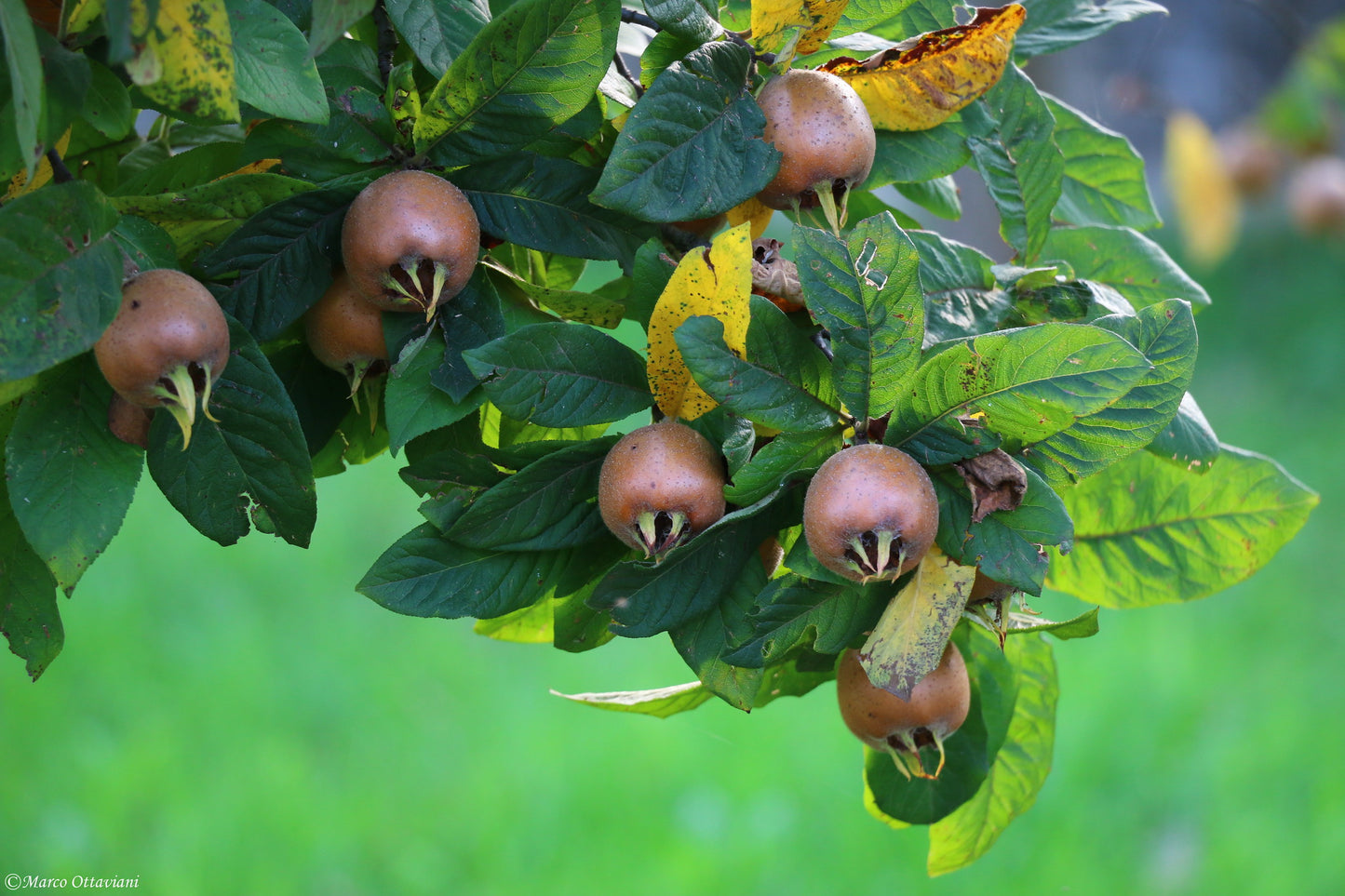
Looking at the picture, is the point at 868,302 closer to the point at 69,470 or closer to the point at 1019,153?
the point at 1019,153

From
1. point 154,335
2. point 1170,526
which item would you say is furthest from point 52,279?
point 1170,526

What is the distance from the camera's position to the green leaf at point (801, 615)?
0.60 meters

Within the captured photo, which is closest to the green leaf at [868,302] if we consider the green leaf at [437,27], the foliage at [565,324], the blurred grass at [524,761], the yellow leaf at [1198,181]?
the foliage at [565,324]

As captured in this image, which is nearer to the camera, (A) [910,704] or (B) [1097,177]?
(A) [910,704]

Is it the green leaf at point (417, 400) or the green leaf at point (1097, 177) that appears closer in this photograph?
the green leaf at point (417, 400)

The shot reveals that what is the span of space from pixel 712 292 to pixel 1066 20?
47 cm

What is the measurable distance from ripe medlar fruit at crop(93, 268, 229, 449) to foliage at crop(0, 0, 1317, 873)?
0.07 feet

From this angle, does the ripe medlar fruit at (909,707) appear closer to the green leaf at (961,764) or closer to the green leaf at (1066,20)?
the green leaf at (961,764)

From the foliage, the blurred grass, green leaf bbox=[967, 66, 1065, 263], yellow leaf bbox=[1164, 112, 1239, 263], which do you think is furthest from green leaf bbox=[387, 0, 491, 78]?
yellow leaf bbox=[1164, 112, 1239, 263]

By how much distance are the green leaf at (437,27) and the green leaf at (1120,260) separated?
1.43 feet

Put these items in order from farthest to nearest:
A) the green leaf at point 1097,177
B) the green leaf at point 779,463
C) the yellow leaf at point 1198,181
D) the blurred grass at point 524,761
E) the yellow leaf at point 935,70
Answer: the yellow leaf at point 1198,181 → the blurred grass at point 524,761 → the green leaf at point 1097,177 → the yellow leaf at point 935,70 → the green leaf at point 779,463

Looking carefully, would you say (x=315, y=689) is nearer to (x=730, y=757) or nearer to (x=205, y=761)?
(x=205, y=761)

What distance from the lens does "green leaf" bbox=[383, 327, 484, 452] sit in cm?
60

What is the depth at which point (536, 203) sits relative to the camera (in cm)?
64
